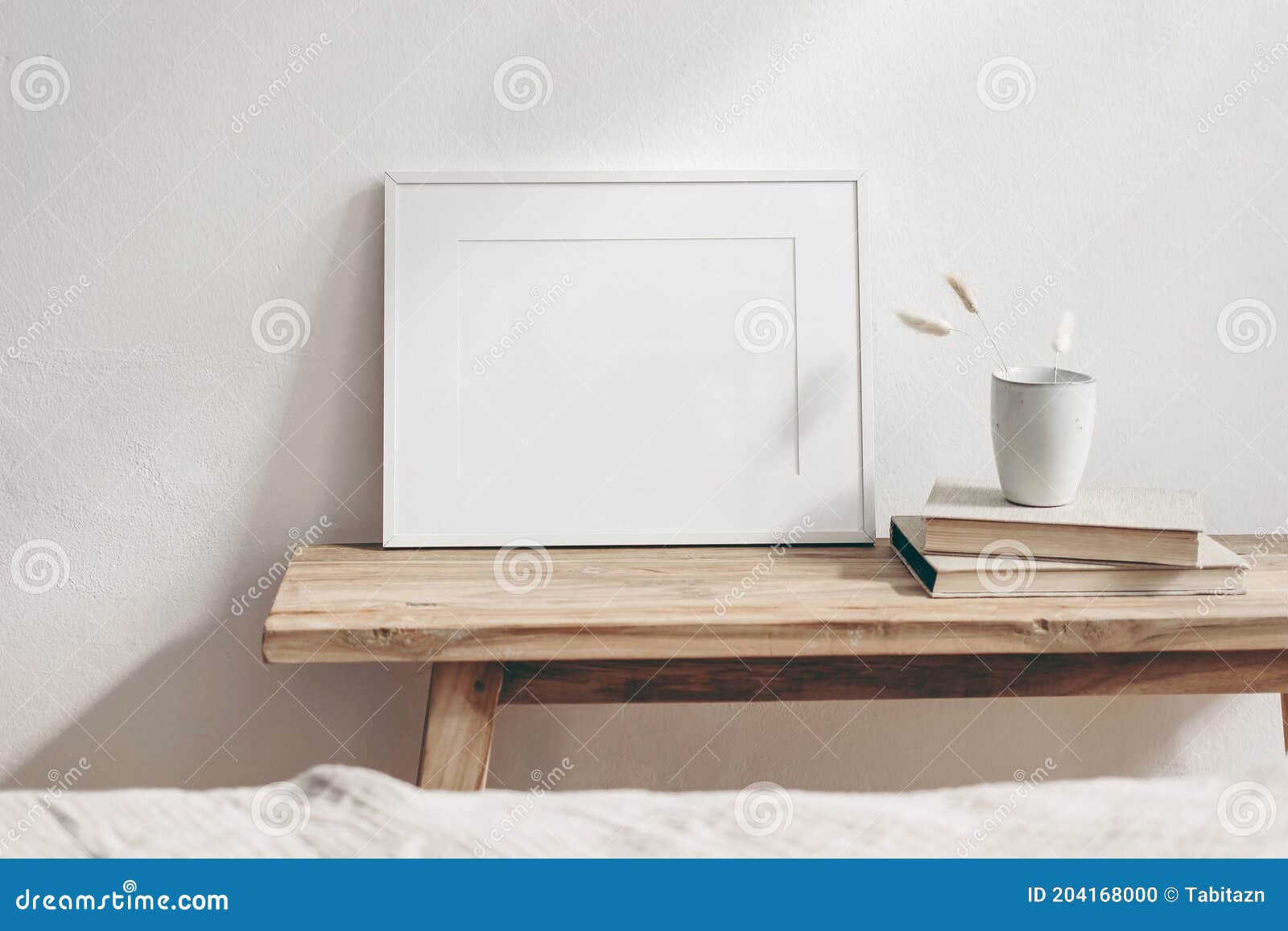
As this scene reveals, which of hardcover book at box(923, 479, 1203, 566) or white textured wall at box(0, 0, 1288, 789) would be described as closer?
hardcover book at box(923, 479, 1203, 566)

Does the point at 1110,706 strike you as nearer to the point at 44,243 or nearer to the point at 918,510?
the point at 918,510

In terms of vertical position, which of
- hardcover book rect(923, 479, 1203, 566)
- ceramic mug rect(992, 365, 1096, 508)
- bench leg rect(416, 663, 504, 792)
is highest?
ceramic mug rect(992, 365, 1096, 508)

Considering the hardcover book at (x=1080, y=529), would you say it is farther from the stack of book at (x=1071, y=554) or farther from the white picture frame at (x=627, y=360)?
the white picture frame at (x=627, y=360)

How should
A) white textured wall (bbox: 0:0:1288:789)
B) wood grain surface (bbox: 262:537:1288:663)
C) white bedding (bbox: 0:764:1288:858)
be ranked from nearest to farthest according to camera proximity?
1. white bedding (bbox: 0:764:1288:858)
2. wood grain surface (bbox: 262:537:1288:663)
3. white textured wall (bbox: 0:0:1288:789)

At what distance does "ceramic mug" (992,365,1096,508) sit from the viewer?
109cm

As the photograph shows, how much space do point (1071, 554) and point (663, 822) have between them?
27.5 inches

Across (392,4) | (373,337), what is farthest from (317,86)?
(373,337)

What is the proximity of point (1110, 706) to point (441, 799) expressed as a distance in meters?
1.13

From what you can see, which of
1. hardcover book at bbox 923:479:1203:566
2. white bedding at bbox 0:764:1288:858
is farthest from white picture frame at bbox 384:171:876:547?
white bedding at bbox 0:764:1288:858

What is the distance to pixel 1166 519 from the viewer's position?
3.48 feet

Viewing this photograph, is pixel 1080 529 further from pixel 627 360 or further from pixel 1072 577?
pixel 627 360

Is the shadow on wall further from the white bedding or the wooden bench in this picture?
the white bedding

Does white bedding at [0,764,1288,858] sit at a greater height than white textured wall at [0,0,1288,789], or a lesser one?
lesser

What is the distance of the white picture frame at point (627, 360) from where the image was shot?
4.09 ft
